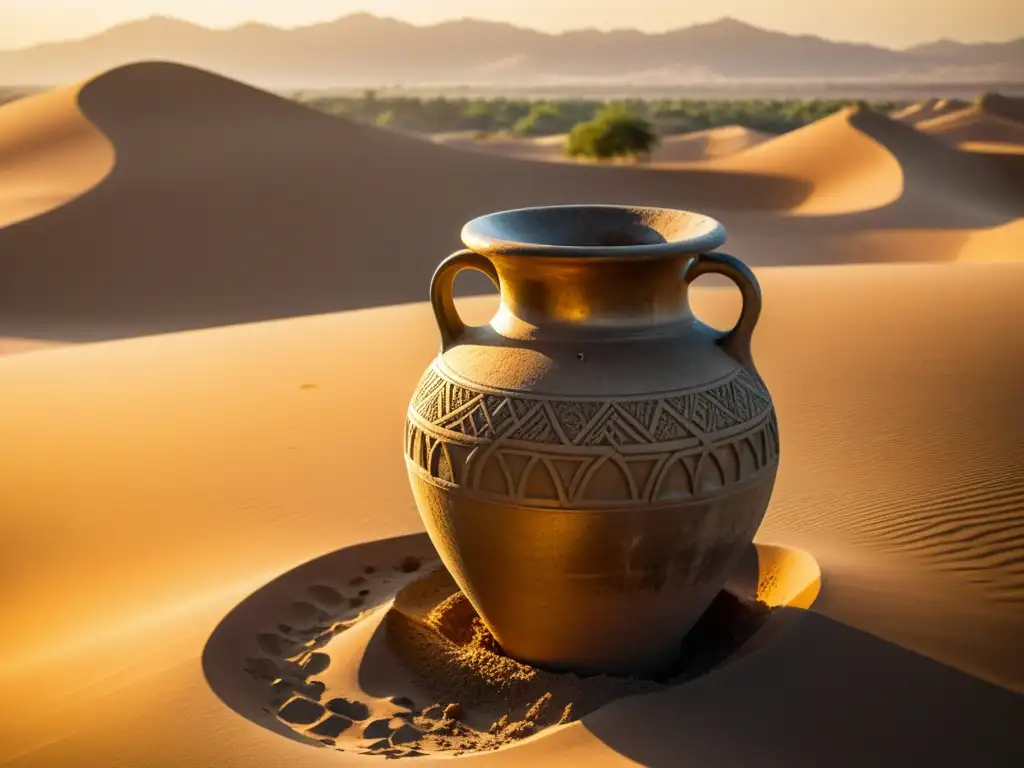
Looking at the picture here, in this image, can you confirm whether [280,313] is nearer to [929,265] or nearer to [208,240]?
[208,240]

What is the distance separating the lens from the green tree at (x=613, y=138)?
129 ft

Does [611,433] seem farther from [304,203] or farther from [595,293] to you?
[304,203]

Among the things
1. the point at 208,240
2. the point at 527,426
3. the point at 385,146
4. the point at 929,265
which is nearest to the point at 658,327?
the point at 527,426

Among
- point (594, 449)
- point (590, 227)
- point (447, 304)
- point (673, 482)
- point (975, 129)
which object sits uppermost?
point (590, 227)

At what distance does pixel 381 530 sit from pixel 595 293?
252cm

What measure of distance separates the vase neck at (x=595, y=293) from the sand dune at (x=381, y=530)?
134cm

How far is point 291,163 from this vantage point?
2281 cm

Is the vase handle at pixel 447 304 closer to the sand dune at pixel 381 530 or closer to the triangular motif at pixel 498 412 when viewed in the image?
the triangular motif at pixel 498 412

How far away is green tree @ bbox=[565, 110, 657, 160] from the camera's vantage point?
39438 millimetres

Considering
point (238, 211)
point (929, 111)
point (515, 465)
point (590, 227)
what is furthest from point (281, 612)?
point (929, 111)

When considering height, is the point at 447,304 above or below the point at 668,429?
above

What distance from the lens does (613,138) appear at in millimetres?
39500

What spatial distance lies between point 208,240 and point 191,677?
16292 millimetres

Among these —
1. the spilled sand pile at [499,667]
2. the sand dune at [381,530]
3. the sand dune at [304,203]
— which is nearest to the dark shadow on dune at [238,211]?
the sand dune at [304,203]
